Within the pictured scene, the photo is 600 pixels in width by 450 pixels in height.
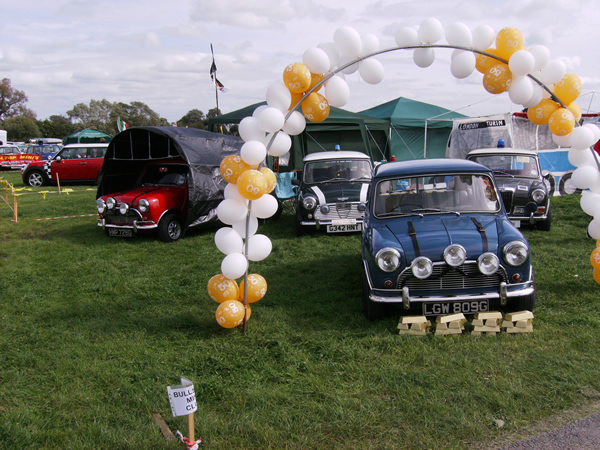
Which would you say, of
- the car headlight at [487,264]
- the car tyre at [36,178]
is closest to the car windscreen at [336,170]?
the car headlight at [487,264]

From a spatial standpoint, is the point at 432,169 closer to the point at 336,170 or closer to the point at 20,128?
the point at 336,170

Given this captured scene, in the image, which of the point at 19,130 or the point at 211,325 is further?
the point at 19,130

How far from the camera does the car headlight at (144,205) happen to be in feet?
32.6

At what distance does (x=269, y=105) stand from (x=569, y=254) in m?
5.70

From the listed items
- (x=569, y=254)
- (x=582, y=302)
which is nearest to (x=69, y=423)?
(x=582, y=302)

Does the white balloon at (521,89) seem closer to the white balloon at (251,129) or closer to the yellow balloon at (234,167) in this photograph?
the white balloon at (251,129)

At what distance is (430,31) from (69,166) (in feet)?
67.1

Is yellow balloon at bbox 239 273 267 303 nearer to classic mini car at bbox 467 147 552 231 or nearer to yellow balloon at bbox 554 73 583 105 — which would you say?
yellow balloon at bbox 554 73 583 105

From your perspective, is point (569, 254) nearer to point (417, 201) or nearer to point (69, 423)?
point (417, 201)

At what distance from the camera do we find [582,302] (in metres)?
5.72

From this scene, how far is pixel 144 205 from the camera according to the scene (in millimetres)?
9969

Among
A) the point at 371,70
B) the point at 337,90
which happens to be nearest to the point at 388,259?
the point at 337,90

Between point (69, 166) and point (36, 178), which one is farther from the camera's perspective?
point (36, 178)

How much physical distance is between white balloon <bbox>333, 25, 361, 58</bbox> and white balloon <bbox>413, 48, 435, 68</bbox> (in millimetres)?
737
